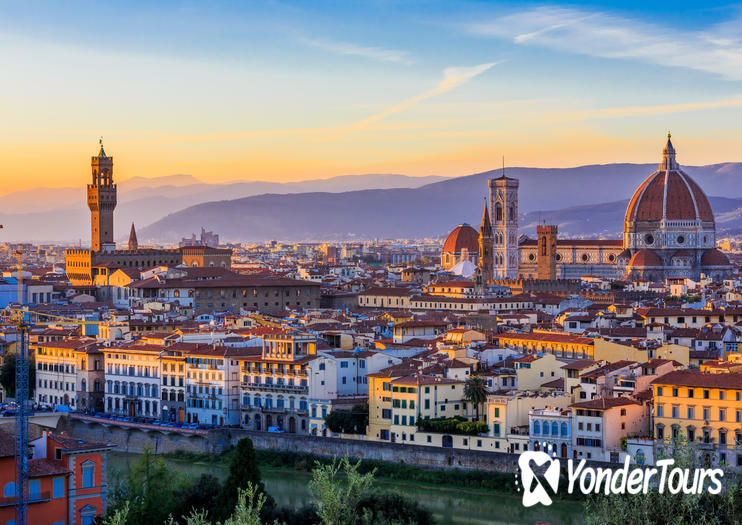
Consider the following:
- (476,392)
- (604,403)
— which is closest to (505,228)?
(476,392)

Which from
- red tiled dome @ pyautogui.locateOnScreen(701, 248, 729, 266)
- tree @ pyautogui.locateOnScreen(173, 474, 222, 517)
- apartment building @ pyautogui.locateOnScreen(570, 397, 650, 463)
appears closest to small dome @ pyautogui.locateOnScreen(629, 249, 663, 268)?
red tiled dome @ pyautogui.locateOnScreen(701, 248, 729, 266)

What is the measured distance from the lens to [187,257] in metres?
104

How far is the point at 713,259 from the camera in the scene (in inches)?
4077

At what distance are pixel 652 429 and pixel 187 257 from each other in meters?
71.5

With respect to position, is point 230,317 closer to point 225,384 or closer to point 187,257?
point 225,384

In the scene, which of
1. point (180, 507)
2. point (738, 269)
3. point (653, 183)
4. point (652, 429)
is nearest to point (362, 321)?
point (652, 429)

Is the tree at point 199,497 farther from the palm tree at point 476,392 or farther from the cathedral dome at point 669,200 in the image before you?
the cathedral dome at point 669,200

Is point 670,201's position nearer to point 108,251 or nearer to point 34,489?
point 108,251

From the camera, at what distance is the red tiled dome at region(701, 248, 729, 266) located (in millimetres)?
103062

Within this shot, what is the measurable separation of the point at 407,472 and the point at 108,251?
66.4 metres

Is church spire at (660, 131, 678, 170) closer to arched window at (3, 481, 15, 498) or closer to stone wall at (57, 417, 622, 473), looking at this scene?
stone wall at (57, 417, 622, 473)

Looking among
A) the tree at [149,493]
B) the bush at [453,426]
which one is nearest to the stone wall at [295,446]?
the bush at [453,426]

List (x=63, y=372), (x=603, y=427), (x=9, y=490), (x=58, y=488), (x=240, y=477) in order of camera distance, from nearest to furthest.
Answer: (x=9, y=490) < (x=58, y=488) < (x=240, y=477) < (x=603, y=427) < (x=63, y=372)

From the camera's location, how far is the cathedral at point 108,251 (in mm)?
→ 97438
